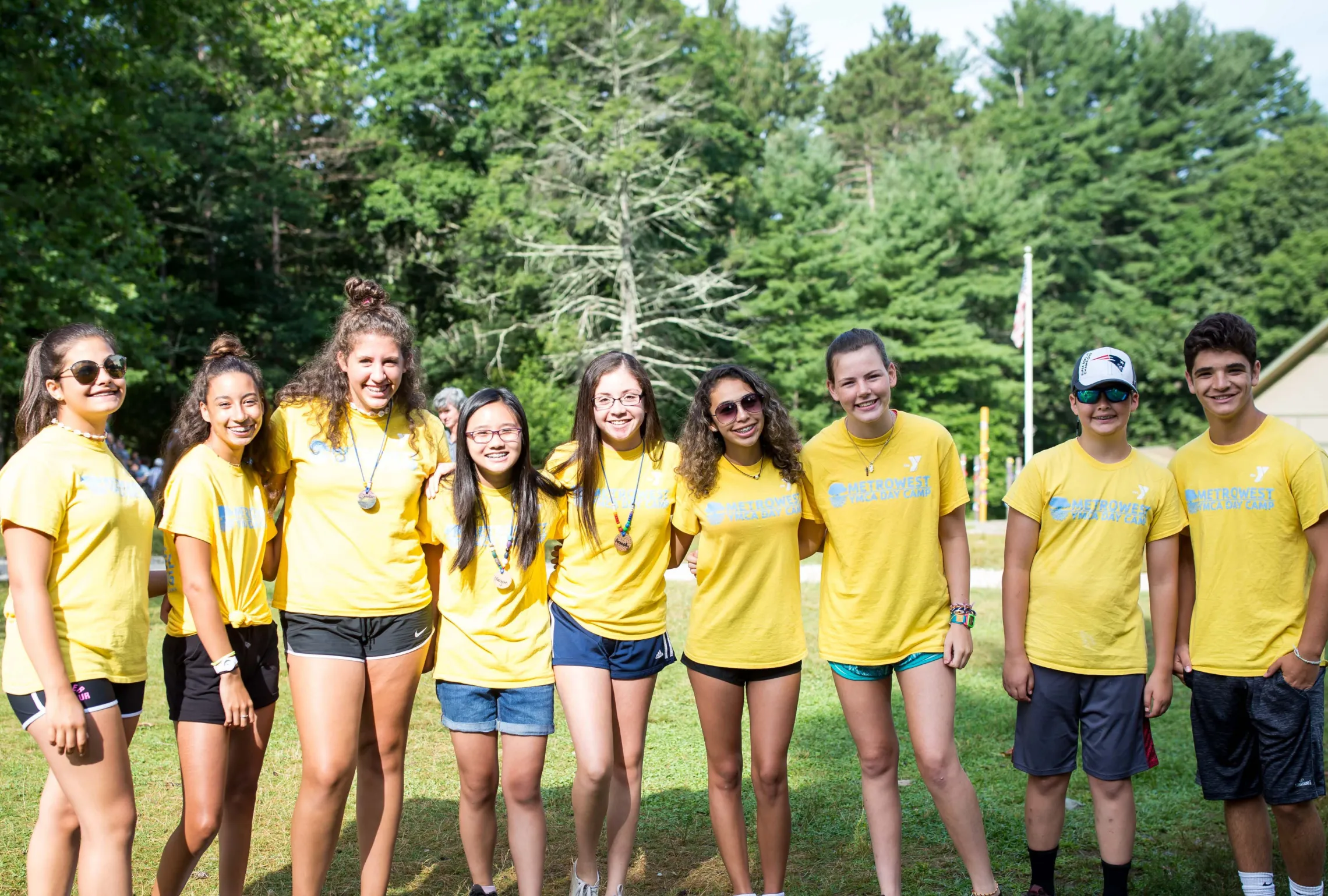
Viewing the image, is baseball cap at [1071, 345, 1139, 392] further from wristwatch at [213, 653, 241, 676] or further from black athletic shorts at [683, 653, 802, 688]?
wristwatch at [213, 653, 241, 676]

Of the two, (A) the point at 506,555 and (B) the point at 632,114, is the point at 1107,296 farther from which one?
(A) the point at 506,555

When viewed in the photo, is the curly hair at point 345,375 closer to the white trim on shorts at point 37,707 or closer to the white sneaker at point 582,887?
the white trim on shorts at point 37,707

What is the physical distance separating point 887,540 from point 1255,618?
1.27 m

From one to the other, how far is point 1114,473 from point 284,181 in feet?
99.5

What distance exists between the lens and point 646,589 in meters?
4.07

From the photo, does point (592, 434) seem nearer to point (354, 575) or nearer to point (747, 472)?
point (747, 472)

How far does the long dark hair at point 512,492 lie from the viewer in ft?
12.9

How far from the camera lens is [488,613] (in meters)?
3.94

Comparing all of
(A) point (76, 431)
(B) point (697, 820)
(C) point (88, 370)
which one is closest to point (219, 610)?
(A) point (76, 431)

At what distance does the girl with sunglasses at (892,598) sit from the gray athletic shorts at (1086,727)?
0.30 metres

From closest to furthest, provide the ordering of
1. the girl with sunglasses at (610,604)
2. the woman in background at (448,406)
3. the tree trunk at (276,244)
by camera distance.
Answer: the girl with sunglasses at (610,604) → the woman in background at (448,406) → the tree trunk at (276,244)

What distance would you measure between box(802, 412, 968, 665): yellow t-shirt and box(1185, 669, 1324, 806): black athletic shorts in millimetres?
960

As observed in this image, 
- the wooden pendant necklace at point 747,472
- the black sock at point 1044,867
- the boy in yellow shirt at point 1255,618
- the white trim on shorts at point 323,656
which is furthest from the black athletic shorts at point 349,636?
the boy in yellow shirt at point 1255,618

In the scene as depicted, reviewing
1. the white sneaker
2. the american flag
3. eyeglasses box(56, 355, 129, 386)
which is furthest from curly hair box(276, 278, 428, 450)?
the american flag
